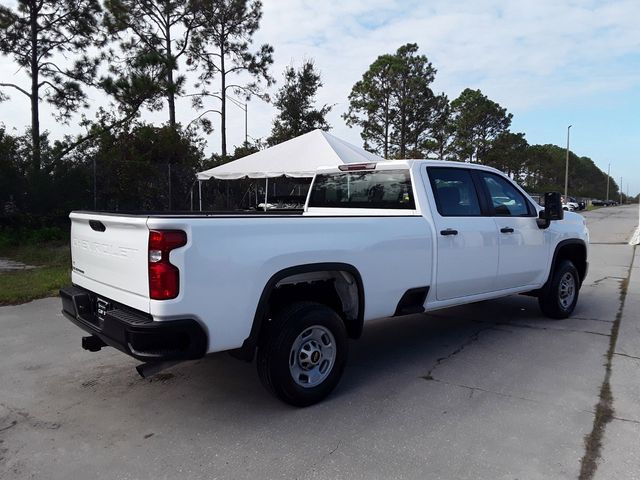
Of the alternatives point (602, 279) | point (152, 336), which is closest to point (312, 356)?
point (152, 336)

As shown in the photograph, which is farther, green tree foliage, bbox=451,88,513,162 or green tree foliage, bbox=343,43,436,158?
green tree foliage, bbox=451,88,513,162

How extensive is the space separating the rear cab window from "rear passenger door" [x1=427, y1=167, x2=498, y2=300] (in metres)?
0.27

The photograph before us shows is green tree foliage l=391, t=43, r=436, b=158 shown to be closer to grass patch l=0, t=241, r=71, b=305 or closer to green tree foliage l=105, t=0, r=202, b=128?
green tree foliage l=105, t=0, r=202, b=128

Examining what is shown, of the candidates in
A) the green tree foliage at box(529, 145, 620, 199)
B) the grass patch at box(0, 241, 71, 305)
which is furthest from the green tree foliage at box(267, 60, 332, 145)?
the green tree foliage at box(529, 145, 620, 199)

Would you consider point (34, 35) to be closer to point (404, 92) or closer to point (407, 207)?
point (407, 207)

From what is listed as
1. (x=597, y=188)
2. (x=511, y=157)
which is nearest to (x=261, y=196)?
(x=511, y=157)

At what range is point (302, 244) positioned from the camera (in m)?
3.55

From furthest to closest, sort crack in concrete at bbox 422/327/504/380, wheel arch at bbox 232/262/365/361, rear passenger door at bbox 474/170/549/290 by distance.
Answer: rear passenger door at bbox 474/170/549/290 → crack in concrete at bbox 422/327/504/380 → wheel arch at bbox 232/262/365/361

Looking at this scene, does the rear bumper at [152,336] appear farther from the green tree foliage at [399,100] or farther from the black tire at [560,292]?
the green tree foliage at [399,100]

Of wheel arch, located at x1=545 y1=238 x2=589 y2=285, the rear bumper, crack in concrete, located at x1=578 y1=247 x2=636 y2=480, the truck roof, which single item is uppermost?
the truck roof

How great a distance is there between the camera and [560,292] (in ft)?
20.6

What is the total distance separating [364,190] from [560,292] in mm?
2922

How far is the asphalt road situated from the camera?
2994 millimetres

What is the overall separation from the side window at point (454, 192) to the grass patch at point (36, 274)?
19.2 feet
